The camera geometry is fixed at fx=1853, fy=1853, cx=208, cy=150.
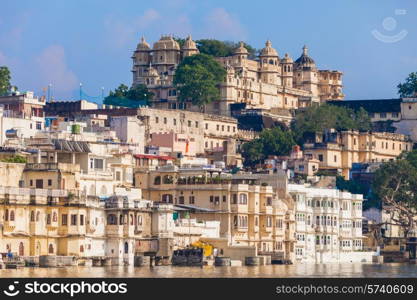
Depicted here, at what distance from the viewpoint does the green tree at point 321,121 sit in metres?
158

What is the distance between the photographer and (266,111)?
165 m

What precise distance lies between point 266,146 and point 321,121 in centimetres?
1087

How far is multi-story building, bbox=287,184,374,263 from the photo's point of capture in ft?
395

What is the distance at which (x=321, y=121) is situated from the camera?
526 ft

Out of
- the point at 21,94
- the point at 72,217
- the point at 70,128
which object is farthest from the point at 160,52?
the point at 72,217

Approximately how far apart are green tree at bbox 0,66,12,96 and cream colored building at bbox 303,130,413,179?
25424mm

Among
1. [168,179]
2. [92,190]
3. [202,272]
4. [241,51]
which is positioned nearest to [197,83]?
A: [241,51]

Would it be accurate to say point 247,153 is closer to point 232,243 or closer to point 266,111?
point 266,111

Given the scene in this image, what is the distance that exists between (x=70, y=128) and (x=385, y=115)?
5227cm

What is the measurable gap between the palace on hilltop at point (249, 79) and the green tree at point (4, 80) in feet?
45.7

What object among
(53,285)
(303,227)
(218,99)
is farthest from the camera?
(218,99)

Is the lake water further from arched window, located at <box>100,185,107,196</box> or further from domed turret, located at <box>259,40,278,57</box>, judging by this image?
domed turret, located at <box>259,40,278,57</box>

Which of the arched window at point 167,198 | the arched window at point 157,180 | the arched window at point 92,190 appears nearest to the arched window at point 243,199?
the arched window at point 167,198

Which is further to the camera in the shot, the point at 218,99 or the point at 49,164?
the point at 218,99
